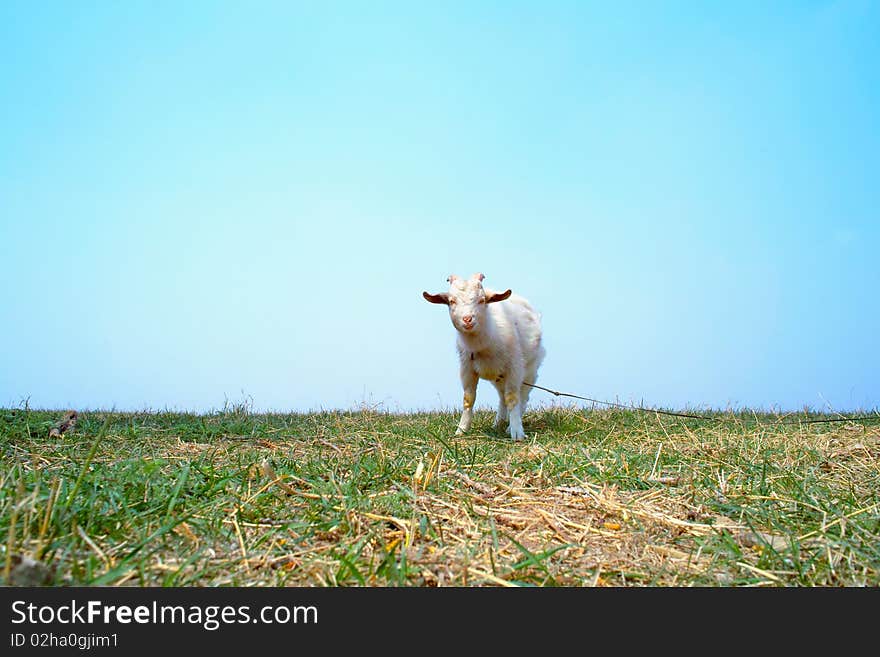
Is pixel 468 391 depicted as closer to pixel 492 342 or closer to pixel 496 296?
pixel 492 342

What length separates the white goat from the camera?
676cm

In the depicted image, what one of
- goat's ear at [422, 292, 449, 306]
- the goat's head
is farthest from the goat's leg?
goat's ear at [422, 292, 449, 306]

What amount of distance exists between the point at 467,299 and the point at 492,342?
79cm

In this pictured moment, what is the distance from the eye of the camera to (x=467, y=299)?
671cm

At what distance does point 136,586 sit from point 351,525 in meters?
0.96

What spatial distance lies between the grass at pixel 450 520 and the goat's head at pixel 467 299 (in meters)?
1.96

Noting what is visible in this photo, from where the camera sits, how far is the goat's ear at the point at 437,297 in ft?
Answer: 22.3

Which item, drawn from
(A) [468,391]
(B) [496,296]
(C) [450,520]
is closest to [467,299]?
(B) [496,296]

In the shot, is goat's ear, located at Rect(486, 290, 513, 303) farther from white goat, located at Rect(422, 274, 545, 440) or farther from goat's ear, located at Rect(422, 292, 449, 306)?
goat's ear, located at Rect(422, 292, 449, 306)

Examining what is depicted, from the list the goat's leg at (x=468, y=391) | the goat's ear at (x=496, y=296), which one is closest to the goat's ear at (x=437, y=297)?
the goat's ear at (x=496, y=296)

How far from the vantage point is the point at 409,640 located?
1.90 meters

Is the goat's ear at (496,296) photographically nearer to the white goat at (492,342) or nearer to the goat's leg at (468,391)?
the white goat at (492,342)

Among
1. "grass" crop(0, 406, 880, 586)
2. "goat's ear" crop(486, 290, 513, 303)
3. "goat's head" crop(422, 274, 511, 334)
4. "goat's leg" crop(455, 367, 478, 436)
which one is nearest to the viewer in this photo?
"grass" crop(0, 406, 880, 586)

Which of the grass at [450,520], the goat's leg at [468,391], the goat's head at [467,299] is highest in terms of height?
the goat's head at [467,299]
